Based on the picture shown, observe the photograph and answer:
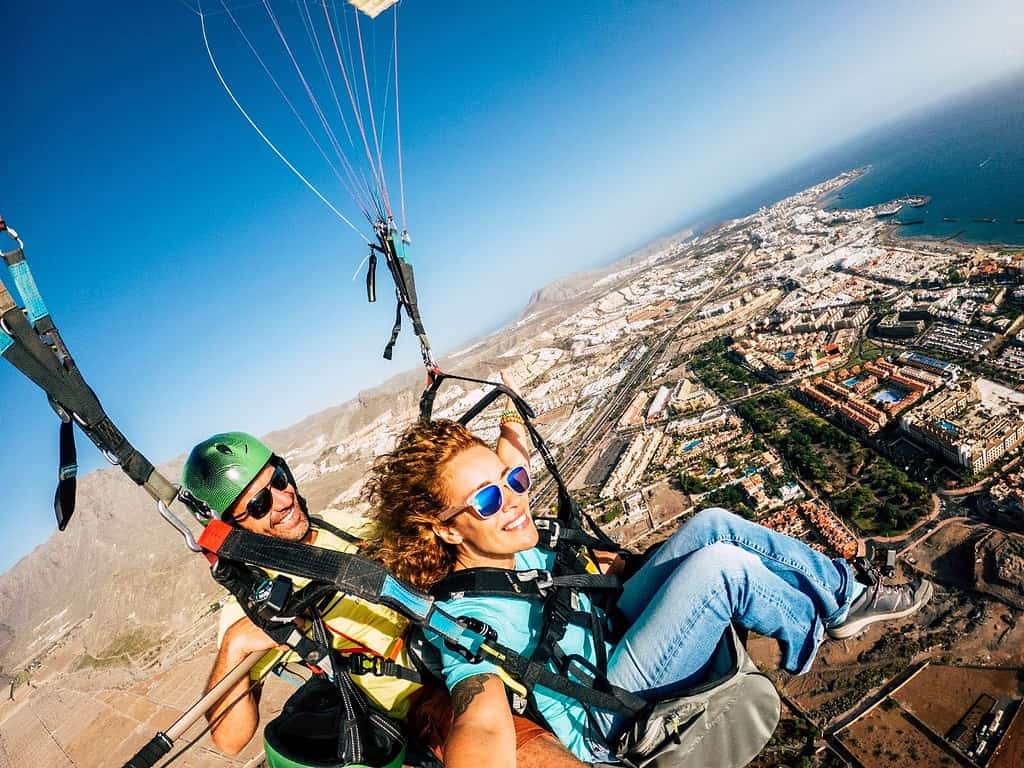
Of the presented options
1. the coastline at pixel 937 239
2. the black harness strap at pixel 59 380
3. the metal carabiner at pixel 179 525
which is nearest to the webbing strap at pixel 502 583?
the metal carabiner at pixel 179 525

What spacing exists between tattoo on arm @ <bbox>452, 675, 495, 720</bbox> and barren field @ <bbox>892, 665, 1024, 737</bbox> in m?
9.93

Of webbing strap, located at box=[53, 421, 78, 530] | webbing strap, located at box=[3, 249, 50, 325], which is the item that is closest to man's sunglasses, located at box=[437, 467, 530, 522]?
webbing strap, located at box=[53, 421, 78, 530]

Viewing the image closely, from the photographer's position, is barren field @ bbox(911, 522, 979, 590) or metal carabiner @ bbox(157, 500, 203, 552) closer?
metal carabiner @ bbox(157, 500, 203, 552)

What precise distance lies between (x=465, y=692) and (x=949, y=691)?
416 inches

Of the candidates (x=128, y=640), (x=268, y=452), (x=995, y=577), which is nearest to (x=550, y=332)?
(x=128, y=640)

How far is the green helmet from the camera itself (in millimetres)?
1707

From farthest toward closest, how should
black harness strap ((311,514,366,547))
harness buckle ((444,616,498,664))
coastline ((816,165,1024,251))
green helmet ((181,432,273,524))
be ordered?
1. coastline ((816,165,1024,251))
2. black harness strap ((311,514,366,547))
3. green helmet ((181,432,273,524))
4. harness buckle ((444,616,498,664))

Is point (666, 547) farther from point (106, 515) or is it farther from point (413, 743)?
point (106, 515)

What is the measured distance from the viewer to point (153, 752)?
1067mm

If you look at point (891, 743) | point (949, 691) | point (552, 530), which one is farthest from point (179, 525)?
point (949, 691)

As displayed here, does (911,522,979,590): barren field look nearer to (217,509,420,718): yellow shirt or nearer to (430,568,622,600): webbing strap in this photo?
(430,568,622,600): webbing strap

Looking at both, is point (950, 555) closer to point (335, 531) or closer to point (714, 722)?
point (714, 722)

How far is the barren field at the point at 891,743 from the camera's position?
276 inches

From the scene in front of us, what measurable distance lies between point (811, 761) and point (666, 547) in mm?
9121
